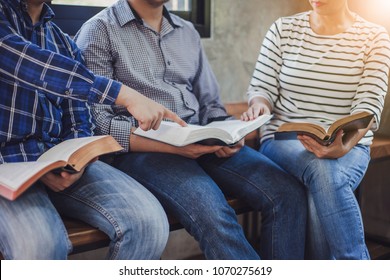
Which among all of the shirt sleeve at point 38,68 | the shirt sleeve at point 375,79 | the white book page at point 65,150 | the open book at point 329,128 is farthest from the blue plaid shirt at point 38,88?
the shirt sleeve at point 375,79

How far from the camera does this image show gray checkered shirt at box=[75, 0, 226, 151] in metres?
1.68

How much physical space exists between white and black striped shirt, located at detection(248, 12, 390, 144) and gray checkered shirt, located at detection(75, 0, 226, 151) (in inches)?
8.5

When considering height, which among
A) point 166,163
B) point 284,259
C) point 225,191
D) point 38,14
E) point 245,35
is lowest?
point 284,259

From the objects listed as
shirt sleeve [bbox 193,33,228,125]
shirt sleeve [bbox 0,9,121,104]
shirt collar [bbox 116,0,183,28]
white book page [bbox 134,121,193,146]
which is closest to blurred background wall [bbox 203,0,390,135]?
shirt sleeve [bbox 193,33,228,125]

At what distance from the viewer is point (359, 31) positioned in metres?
1.90

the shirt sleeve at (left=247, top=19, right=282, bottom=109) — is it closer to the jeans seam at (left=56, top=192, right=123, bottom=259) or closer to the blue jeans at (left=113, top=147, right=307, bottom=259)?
the blue jeans at (left=113, top=147, right=307, bottom=259)

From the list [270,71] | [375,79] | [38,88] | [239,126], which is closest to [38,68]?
[38,88]

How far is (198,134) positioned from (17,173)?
489 mm

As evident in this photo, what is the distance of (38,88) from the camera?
132 cm

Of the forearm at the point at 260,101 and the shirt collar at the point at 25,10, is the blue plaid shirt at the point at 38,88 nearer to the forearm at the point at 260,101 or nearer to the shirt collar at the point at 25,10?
the shirt collar at the point at 25,10

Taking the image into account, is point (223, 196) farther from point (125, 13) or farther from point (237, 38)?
point (237, 38)
